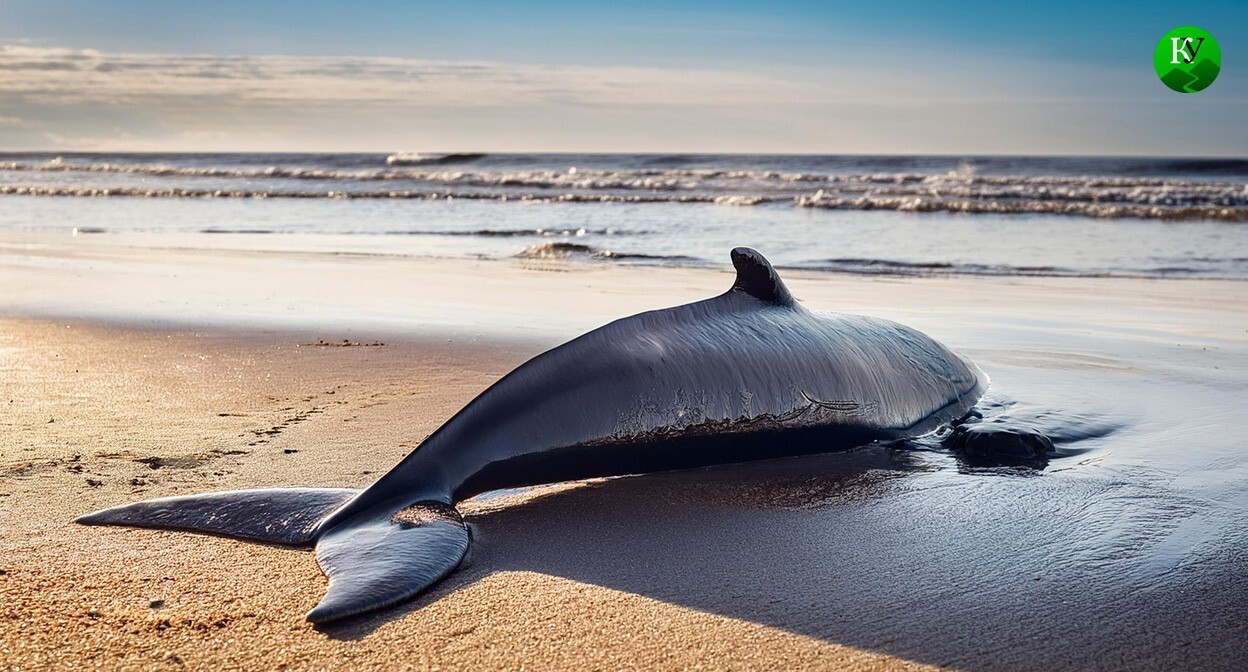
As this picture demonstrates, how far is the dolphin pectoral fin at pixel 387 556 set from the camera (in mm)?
2463

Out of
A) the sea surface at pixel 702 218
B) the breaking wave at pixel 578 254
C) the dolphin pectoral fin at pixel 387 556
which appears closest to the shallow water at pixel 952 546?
the dolphin pectoral fin at pixel 387 556

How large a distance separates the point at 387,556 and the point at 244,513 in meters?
0.59

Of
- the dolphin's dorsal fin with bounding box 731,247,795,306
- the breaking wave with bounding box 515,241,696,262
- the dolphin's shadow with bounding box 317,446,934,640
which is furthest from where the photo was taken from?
the breaking wave with bounding box 515,241,696,262

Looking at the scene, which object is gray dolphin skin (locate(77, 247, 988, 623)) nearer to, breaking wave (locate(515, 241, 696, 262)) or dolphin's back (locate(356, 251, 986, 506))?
dolphin's back (locate(356, 251, 986, 506))

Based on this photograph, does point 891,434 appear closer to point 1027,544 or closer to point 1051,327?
point 1027,544

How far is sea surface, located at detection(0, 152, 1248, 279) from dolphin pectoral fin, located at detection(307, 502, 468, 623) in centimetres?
975

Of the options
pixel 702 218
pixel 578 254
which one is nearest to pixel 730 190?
pixel 702 218

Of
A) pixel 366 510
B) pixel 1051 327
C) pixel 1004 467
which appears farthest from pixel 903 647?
pixel 1051 327

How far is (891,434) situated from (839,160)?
48.1m

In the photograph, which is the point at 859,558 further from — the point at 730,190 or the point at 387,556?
the point at 730,190

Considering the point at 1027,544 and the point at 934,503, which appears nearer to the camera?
the point at 1027,544

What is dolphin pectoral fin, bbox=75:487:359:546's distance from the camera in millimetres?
2943

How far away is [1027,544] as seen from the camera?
3023mm

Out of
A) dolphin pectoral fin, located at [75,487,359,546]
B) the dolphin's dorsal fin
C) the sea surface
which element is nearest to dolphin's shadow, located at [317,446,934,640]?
dolphin pectoral fin, located at [75,487,359,546]
